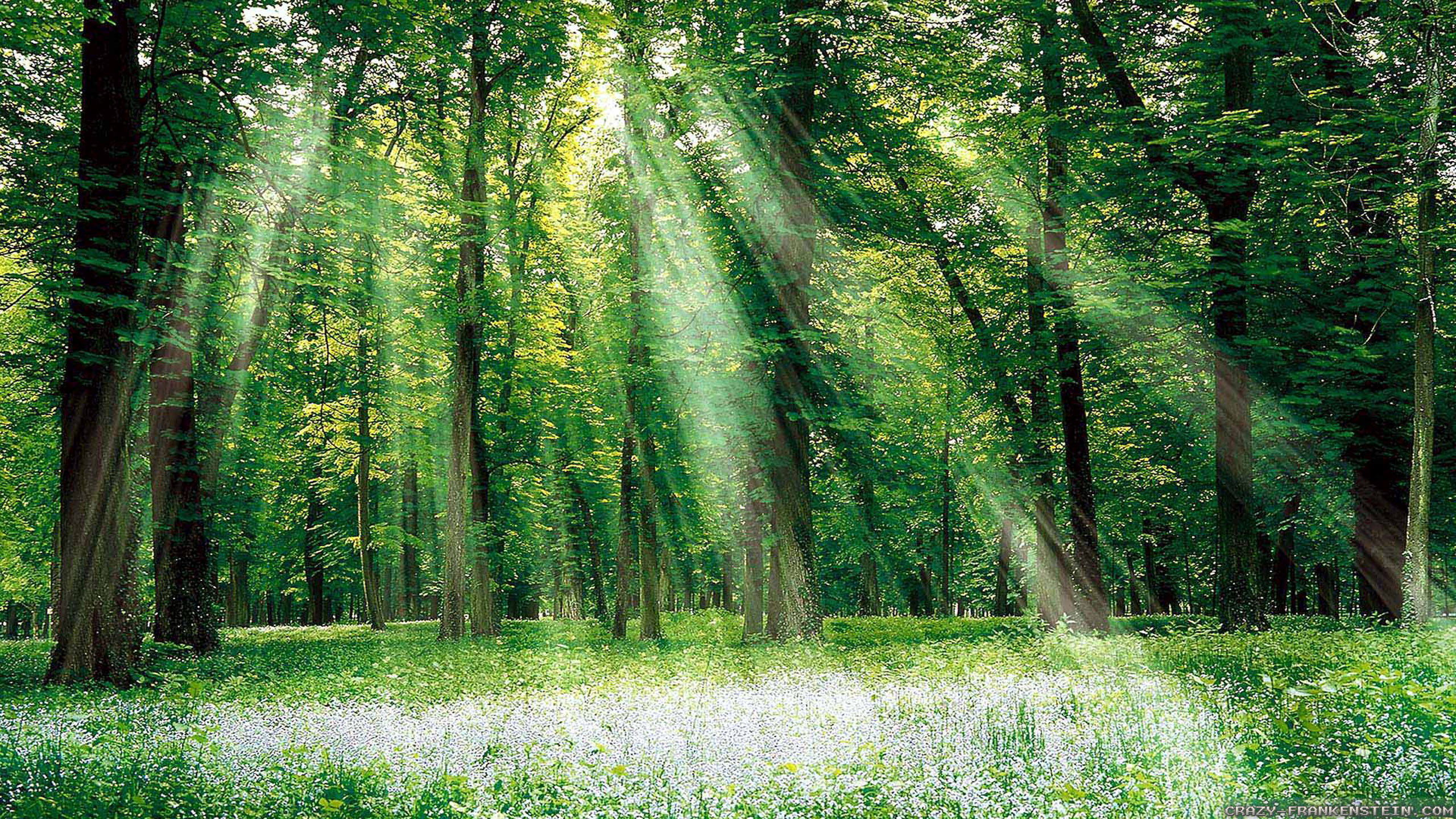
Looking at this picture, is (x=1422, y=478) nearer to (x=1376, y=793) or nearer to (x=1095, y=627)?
(x=1095, y=627)

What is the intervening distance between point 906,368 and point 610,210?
350 inches

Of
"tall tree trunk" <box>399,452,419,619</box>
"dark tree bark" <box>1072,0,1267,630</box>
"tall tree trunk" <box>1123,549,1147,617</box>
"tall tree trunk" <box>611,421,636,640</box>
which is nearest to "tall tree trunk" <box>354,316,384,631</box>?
"tall tree trunk" <box>399,452,419,619</box>

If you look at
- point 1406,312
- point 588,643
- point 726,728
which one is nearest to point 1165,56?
point 1406,312

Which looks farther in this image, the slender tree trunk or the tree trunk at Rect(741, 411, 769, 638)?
the slender tree trunk

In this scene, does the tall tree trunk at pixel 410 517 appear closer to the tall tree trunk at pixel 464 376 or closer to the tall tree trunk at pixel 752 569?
the tall tree trunk at pixel 464 376

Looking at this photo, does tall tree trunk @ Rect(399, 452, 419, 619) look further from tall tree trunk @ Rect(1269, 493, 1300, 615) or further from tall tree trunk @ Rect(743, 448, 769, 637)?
tall tree trunk @ Rect(1269, 493, 1300, 615)

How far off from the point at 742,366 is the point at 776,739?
9826 millimetres

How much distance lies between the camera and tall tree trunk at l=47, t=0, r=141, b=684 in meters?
10.8

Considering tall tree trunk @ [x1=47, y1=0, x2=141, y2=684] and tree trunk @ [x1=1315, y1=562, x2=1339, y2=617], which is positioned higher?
tall tree trunk @ [x1=47, y1=0, x2=141, y2=684]

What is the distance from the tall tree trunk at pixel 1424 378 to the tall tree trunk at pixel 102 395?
1704cm

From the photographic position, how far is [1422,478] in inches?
474

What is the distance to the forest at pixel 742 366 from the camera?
6.88m

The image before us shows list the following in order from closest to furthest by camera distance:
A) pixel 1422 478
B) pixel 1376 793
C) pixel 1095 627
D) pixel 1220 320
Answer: pixel 1376 793
pixel 1422 478
pixel 1220 320
pixel 1095 627

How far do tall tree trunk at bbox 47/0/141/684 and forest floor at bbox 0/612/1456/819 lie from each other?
846mm
